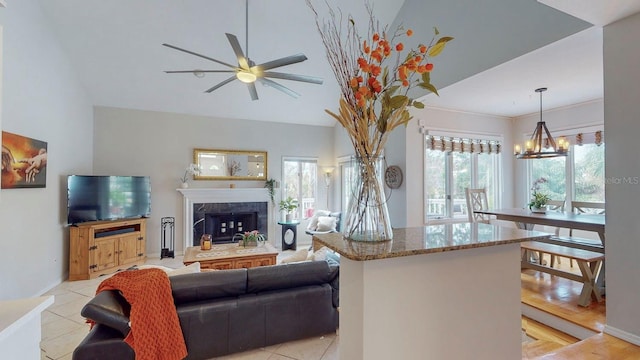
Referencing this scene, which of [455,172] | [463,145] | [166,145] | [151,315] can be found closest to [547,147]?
[463,145]

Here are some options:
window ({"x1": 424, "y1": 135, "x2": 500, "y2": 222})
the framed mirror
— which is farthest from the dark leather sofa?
the framed mirror

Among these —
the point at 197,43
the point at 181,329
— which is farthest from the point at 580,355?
the point at 197,43

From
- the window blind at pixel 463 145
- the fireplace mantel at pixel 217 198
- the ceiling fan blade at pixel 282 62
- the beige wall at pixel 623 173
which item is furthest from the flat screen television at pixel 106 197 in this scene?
the beige wall at pixel 623 173

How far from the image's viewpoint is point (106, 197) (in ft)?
15.5

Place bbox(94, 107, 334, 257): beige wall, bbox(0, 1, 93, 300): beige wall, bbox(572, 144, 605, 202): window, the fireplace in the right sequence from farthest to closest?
1. the fireplace
2. bbox(94, 107, 334, 257): beige wall
3. bbox(572, 144, 605, 202): window
4. bbox(0, 1, 93, 300): beige wall

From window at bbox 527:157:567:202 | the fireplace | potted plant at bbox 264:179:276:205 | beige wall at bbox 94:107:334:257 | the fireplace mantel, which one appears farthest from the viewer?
potted plant at bbox 264:179:276:205

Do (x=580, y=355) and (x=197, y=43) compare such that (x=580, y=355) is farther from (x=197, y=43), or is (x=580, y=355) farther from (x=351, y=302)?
(x=197, y=43)

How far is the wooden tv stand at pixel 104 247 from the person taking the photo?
4.33 meters

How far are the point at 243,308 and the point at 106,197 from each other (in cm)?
380

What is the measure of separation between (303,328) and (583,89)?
4.84 meters

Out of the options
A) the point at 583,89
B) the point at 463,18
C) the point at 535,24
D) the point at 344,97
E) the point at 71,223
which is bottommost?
the point at 71,223

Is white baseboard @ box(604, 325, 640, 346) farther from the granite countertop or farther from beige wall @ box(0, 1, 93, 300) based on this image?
beige wall @ box(0, 1, 93, 300)

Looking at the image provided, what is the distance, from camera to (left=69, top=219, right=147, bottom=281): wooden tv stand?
4.33 m

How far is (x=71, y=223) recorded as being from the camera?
14.1 feet
